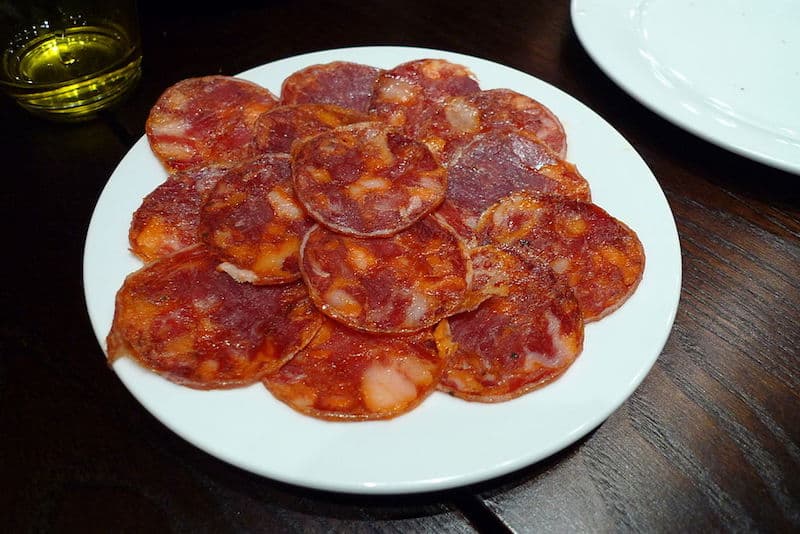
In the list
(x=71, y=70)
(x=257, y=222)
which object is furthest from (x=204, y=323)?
(x=71, y=70)

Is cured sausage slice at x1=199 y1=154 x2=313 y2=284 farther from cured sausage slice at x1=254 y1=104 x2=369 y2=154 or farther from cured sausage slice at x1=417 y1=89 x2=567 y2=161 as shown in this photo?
cured sausage slice at x1=417 y1=89 x2=567 y2=161

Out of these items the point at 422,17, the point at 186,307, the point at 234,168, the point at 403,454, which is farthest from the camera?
the point at 422,17

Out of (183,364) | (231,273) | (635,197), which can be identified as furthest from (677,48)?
(183,364)

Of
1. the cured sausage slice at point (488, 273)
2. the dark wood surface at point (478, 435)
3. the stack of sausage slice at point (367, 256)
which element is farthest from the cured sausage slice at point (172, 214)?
the cured sausage slice at point (488, 273)

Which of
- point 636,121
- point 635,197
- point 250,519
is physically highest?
point 635,197

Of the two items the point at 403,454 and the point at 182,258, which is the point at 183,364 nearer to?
the point at 182,258

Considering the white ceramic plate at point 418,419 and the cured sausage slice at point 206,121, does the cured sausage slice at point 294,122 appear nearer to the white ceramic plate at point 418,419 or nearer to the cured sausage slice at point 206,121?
the cured sausage slice at point 206,121

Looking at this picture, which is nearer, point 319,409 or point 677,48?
point 319,409

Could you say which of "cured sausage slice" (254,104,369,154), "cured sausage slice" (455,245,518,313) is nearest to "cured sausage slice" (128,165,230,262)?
"cured sausage slice" (254,104,369,154)
